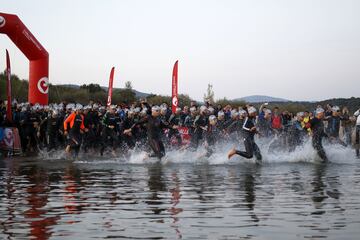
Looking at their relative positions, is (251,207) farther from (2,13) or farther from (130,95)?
(130,95)

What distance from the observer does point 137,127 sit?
26.9 metres

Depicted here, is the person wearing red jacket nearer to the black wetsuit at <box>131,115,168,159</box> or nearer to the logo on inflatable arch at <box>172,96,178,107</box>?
the black wetsuit at <box>131,115,168,159</box>

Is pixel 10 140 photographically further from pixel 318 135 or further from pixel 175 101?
pixel 318 135

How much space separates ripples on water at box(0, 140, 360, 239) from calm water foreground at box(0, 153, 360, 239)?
0.01 metres

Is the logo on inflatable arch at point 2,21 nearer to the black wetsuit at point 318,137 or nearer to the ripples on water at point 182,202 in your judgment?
the ripples on water at point 182,202

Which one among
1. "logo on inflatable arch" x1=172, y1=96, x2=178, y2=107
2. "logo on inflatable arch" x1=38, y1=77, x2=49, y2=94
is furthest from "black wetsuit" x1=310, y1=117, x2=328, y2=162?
"logo on inflatable arch" x1=38, y1=77, x2=49, y2=94

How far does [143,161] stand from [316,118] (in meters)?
4.78

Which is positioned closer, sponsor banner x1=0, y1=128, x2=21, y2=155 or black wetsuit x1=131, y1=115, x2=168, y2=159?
black wetsuit x1=131, y1=115, x2=168, y2=159

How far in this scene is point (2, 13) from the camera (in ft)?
94.4

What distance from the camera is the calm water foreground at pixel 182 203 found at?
7945mm

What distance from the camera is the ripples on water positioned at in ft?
26.1

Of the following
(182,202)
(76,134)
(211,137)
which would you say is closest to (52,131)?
(76,134)

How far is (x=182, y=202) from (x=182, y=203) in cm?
13

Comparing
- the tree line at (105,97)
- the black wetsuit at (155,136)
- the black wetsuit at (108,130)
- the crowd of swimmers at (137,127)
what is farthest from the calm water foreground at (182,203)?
the tree line at (105,97)
